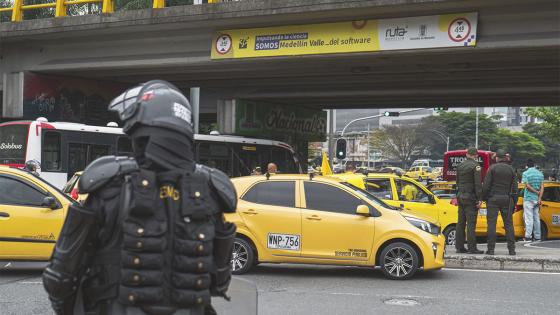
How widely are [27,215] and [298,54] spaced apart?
9039 mm

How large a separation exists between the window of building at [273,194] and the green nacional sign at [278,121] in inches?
546

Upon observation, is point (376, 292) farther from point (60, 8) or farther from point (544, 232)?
point (60, 8)

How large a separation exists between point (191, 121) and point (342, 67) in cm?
1561

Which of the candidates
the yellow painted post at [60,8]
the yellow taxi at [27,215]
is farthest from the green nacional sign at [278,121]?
the yellow taxi at [27,215]

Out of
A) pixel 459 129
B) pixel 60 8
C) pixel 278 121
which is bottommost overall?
pixel 278 121

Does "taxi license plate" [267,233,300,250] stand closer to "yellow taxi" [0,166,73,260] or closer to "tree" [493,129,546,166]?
"yellow taxi" [0,166,73,260]

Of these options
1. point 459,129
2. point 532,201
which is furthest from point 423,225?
point 459,129

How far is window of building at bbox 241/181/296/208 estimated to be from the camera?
30.5ft

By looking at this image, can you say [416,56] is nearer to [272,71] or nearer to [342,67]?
[342,67]

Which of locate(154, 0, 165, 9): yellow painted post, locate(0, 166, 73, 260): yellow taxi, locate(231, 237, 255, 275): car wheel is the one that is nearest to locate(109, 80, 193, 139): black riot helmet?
locate(0, 166, 73, 260): yellow taxi

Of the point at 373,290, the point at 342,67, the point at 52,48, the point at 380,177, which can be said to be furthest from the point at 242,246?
the point at 52,48

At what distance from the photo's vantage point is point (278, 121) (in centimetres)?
2670

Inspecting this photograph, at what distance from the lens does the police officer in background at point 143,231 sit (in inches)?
99.7

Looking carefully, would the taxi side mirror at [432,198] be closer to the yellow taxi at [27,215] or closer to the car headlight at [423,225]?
the car headlight at [423,225]
